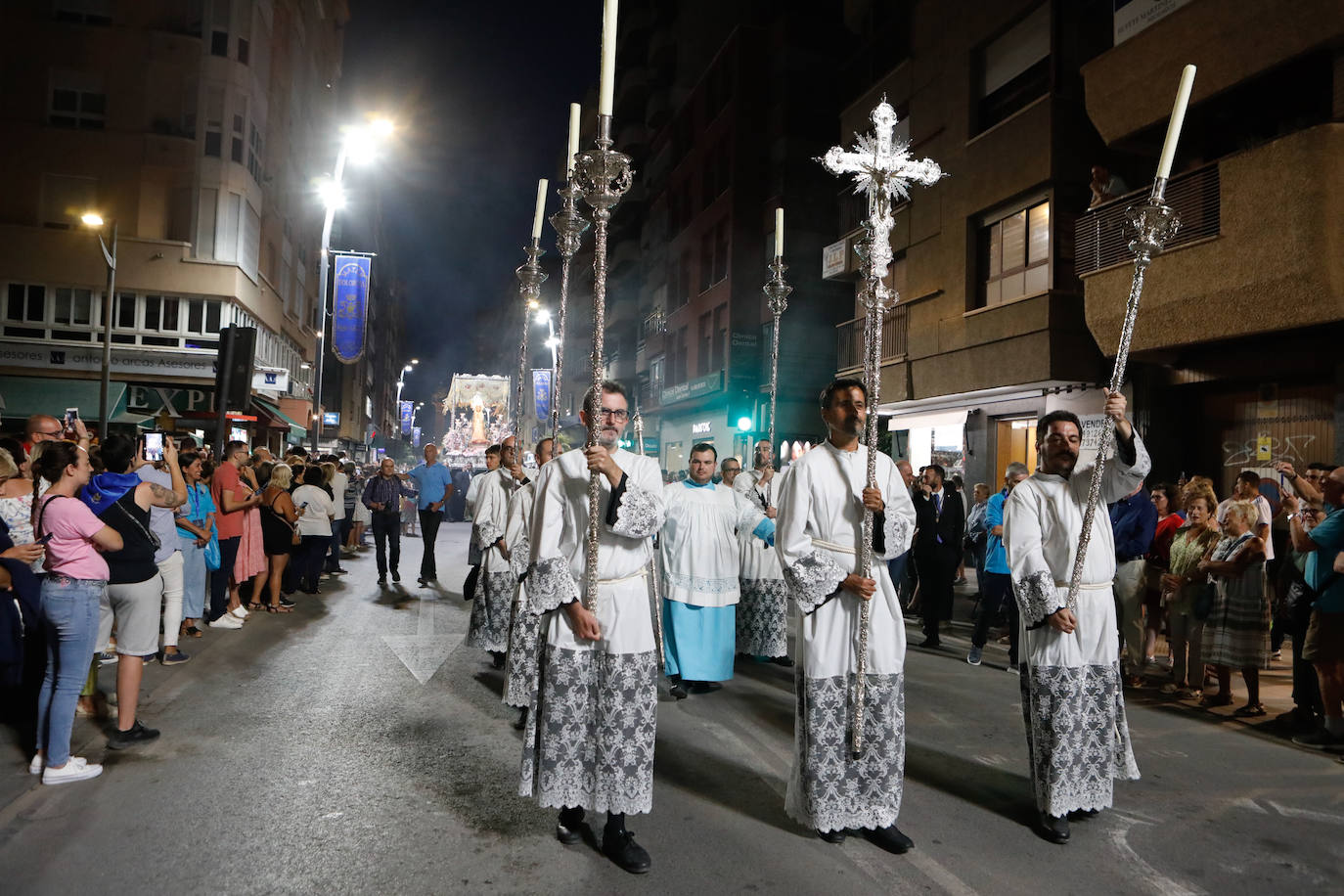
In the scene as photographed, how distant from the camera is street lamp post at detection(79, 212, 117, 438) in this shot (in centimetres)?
1873

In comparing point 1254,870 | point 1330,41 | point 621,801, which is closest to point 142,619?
point 621,801

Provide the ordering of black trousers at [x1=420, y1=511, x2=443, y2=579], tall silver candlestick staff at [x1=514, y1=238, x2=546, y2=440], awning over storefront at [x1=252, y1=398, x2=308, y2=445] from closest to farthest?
1. tall silver candlestick staff at [x1=514, y1=238, x2=546, y2=440]
2. black trousers at [x1=420, y1=511, x2=443, y2=579]
3. awning over storefront at [x1=252, y1=398, x2=308, y2=445]

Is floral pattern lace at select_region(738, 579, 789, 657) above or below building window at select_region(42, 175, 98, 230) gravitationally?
below

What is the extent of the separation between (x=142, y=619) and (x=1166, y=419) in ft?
47.0

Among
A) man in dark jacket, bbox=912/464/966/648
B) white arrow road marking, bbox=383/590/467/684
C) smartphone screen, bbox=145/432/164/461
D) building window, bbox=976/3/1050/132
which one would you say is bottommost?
white arrow road marking, bbox=383/590/467/684

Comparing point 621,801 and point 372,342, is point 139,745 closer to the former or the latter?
point 621,801

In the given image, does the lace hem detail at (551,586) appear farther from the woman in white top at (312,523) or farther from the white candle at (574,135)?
the woman in white top at (312,523)

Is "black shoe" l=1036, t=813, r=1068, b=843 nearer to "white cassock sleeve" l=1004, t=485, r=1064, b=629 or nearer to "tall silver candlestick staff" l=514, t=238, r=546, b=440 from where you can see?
"white cassock sleeve" l=1004, t=485, r=1064, b=629

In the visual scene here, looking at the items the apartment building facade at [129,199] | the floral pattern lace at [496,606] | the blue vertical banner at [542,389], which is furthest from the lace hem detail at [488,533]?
the blue vertical banner at [542,389]

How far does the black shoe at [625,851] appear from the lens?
3.78m

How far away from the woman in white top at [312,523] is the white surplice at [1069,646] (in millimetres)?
10004

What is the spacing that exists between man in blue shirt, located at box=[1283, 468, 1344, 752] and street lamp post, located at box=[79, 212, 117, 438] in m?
19.7

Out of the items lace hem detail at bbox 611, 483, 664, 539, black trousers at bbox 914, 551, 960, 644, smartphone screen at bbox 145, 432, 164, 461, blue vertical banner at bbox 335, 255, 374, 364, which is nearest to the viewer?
lace hem detail at bbox 611, 483, 664, 539

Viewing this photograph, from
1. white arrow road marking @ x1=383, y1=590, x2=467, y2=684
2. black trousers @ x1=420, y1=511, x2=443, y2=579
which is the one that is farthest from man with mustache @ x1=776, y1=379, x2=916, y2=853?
black trousers @ x1=420, y1=511, x2=443, y2=579
